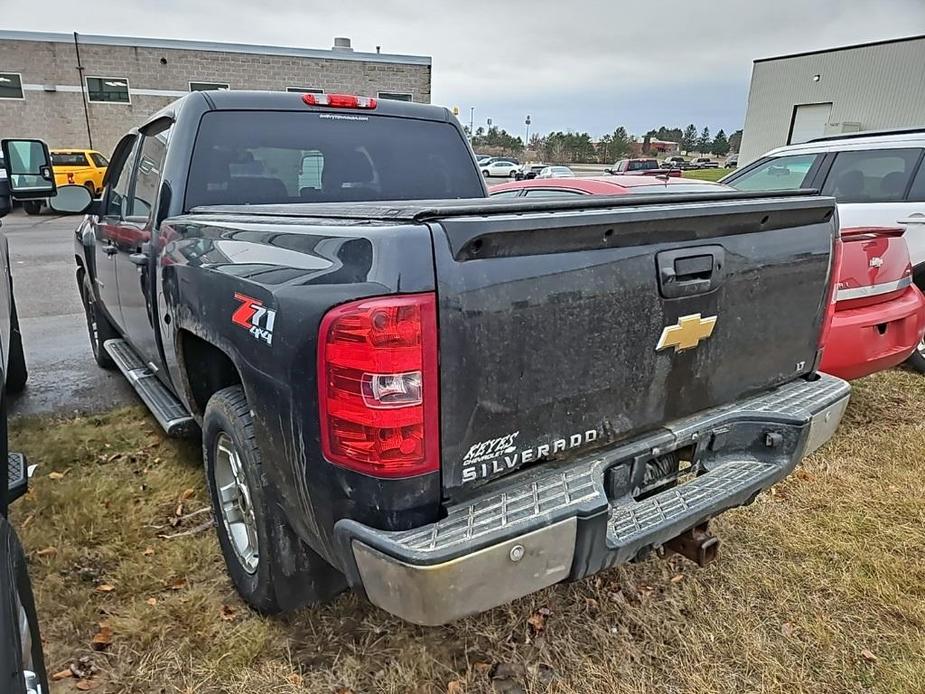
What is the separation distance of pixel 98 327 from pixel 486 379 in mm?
4691

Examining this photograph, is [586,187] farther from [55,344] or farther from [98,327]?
[55,344]

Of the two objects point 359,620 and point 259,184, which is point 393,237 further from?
point 259,184

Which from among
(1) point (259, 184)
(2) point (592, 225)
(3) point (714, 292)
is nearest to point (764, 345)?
(3) point (714, 292)

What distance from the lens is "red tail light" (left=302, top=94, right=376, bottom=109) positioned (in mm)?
3525

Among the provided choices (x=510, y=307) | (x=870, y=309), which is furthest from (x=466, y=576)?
(x=870, y=309)

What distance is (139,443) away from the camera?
13.5ft

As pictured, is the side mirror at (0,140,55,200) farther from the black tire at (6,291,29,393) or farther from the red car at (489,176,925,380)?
the red car at (489,176,925,380)

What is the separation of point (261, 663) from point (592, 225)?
1.92 meters

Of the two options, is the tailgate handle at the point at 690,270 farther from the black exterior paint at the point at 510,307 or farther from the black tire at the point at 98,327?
the black tire at the point at 98,327

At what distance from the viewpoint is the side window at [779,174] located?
6.52 metres

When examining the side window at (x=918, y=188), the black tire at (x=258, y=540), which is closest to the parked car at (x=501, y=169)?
the side window at (x=918, y=188)

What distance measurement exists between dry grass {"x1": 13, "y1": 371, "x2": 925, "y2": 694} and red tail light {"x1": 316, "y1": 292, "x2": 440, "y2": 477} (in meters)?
1.09

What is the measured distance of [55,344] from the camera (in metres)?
6.46

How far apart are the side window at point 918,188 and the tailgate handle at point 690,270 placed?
15.5 ft
